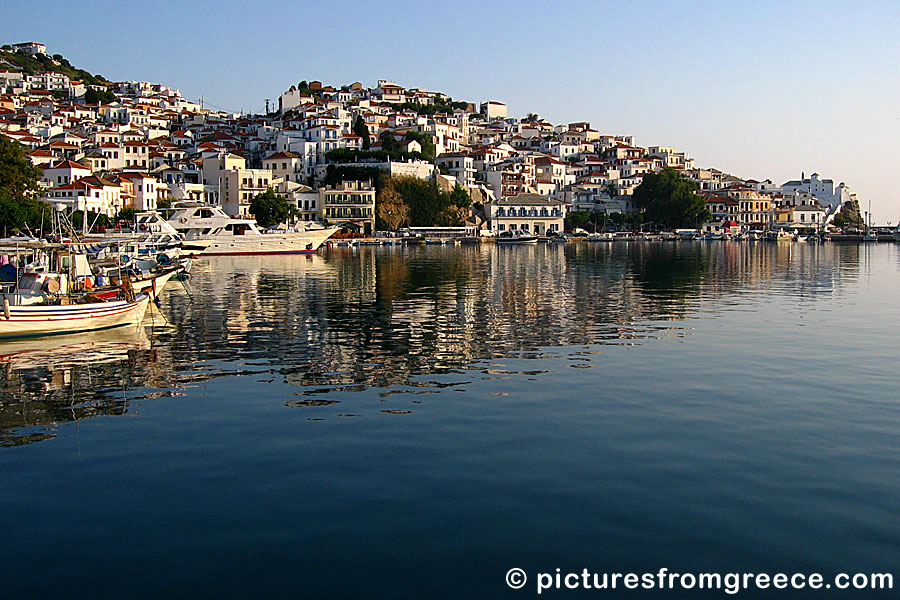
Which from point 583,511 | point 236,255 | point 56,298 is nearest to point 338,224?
point 236,255

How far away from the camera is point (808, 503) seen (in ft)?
26.9

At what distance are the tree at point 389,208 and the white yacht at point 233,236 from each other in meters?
26.9

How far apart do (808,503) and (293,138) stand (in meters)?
108

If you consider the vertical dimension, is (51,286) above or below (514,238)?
below

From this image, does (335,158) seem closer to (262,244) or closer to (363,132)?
(363,132)

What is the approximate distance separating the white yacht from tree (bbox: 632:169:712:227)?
65.1 m

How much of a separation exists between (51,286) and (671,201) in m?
111

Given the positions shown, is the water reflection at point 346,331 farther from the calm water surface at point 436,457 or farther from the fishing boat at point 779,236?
the fishing boat at point 779,236

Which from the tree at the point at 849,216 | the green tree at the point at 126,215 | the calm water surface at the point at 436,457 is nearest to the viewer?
the calm water surface at the point at 436,457

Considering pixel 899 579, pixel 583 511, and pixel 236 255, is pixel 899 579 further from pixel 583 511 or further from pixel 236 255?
pixel 236 255

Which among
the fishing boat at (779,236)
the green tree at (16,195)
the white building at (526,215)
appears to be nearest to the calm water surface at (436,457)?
the green tree at (16,195)

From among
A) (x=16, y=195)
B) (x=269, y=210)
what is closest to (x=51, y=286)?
(x=16, y=195)

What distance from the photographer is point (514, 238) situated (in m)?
104

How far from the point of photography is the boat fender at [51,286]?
20969 millimetres
